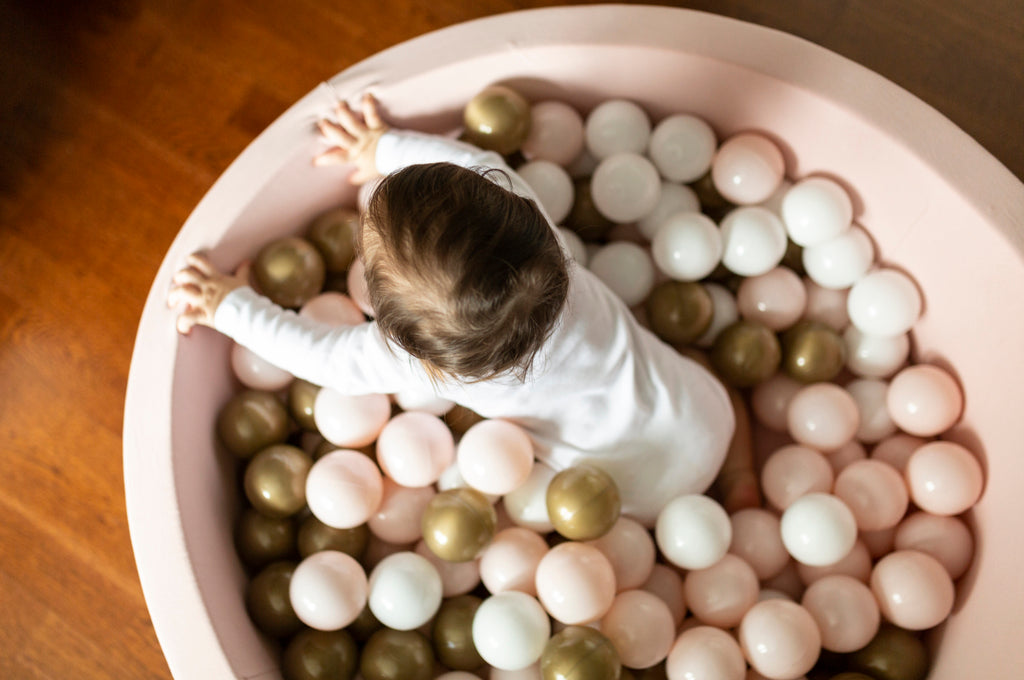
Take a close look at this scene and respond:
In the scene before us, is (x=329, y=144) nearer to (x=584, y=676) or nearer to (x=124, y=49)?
(x=124, y=49)

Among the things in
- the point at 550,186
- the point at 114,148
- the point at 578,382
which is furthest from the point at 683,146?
the point at 114,148

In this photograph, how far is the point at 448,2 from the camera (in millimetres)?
1356

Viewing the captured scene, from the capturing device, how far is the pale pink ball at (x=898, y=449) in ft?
3.55

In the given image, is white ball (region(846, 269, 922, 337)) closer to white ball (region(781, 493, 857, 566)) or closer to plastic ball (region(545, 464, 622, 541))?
white ball (region(781, 493, 857, 566))

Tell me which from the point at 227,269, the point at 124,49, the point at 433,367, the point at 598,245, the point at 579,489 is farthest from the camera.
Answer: the point at 124,49

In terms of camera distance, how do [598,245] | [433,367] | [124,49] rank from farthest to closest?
[124,49], [598,245], [433,367]

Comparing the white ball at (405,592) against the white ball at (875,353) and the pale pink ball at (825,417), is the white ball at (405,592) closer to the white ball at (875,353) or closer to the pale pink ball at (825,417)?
the pale pink ball at (825,417)

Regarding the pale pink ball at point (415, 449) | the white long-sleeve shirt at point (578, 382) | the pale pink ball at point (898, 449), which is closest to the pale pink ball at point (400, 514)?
the pale pink ball at point (415, 449)

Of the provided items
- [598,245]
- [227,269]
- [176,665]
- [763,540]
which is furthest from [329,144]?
[763,540]

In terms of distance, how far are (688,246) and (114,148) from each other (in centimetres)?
88

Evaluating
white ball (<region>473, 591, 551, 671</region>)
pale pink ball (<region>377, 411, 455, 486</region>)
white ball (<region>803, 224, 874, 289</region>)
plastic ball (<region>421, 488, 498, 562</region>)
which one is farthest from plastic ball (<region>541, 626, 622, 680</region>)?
white ball (<region>803, 224, 874, 289</region>)

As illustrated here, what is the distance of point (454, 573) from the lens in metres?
1.02

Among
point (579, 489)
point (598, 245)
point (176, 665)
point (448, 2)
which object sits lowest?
point (176, 665)

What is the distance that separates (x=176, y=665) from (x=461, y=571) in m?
0.32
